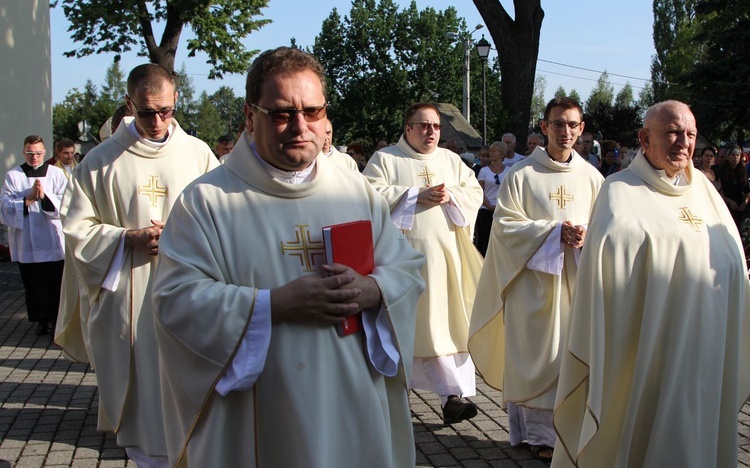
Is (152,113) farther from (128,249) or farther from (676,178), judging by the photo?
(676,178)

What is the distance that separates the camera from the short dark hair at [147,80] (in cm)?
458

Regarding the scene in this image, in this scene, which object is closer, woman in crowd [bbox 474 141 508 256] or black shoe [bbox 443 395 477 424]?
black shoe [bbox 443 395 477 424]

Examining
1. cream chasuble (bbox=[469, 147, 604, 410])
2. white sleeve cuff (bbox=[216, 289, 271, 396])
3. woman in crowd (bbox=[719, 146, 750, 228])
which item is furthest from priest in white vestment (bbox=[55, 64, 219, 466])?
woman in crowd (bbox=[719, 146, 750, 228])

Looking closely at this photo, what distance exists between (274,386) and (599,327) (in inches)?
80.2

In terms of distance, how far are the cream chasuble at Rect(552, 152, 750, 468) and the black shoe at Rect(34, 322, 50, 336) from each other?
7235mm

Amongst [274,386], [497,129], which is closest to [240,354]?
[274,386]

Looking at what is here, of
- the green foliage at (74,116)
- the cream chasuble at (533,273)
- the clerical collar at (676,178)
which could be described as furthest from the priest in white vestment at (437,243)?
the green foliage at (74,116)

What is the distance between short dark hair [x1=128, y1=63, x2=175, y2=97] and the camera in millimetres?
4578

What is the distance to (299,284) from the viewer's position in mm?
2719

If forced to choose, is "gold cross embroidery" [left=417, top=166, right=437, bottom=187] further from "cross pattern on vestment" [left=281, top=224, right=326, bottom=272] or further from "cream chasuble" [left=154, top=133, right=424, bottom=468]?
"cross pattern on vestment" [left=281, top=224, right=326, bottom=272]

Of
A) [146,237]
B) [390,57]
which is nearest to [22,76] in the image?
[146,237]

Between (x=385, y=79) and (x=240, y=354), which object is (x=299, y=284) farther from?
(x=385, y=79)

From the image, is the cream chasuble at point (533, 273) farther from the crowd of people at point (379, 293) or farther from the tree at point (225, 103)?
the tree at point (225, 103)

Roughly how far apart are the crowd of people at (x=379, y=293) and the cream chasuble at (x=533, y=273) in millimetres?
15
